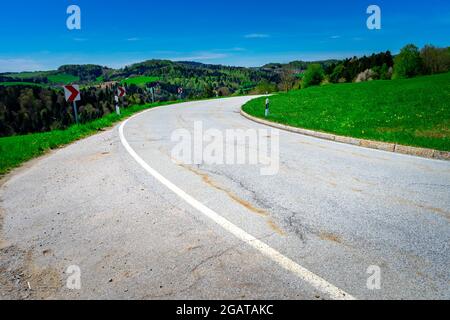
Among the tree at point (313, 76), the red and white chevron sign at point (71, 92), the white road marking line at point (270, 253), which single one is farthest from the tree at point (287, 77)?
the white road marking line at point (270, 253)

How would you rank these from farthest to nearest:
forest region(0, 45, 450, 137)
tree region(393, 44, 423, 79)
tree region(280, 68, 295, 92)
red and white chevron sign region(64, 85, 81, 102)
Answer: tree region(393, 44, 423, 79), forest region(0, 45, 450, 137), tree region(280, 68, 295, 92), red and white chevron sign region(64, 85, 81, 102)

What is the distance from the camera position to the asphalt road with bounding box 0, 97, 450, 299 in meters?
2.62

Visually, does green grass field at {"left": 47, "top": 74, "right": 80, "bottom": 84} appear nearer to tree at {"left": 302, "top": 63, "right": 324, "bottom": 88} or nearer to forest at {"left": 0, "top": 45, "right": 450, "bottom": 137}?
forest at {"left": 0, "top": 45, "right": 450, "bottom": 137}

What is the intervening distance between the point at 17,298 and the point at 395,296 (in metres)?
3.27

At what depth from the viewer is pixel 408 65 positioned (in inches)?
2633

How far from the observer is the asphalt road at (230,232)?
2625 millimetres

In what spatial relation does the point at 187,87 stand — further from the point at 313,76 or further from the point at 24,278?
the point at 24,278

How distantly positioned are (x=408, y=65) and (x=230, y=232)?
7958 centimetres

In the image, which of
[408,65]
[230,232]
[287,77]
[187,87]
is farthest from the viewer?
[187,87]

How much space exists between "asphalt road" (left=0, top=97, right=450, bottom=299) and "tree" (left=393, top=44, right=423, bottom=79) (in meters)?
74.3

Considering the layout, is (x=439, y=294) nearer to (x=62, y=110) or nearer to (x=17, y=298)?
(x=17, y=298)

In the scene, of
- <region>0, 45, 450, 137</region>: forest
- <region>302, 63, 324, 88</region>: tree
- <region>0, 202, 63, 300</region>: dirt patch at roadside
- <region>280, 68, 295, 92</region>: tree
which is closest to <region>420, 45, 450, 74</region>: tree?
<region>0, 45, 450, 137</region>: forest

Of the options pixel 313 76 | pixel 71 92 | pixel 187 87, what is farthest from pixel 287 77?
pixel 187 87

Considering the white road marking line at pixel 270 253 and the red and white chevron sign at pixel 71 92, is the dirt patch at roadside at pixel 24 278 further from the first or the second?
the red and white chevron sign at pixel 71 92
